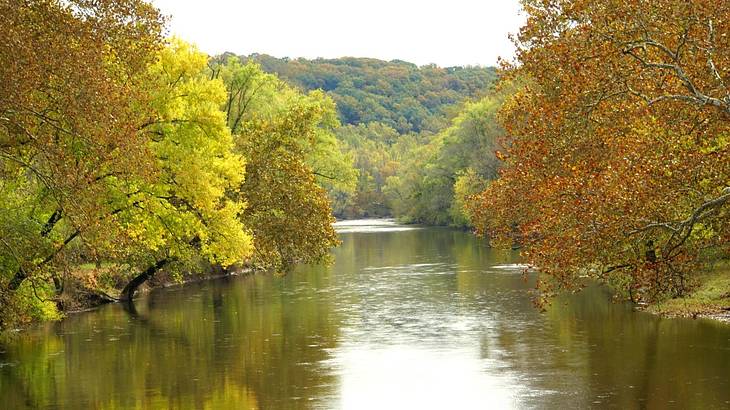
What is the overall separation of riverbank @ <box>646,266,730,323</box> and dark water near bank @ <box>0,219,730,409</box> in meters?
0.93

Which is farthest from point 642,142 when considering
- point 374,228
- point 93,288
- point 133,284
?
point 374,228

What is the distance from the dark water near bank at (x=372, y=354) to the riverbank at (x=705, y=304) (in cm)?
93

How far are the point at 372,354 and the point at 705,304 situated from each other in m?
13.5

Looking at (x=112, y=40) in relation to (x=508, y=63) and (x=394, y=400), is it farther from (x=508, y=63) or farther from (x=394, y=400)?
(x=508, y=63)

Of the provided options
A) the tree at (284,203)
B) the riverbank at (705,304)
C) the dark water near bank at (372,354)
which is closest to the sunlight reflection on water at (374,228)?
the dark water near bank at (372,354)

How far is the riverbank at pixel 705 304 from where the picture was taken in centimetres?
3381

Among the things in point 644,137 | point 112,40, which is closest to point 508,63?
point 644,137

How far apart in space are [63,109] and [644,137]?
39.3 ft

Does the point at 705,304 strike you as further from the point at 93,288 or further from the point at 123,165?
the point at 93,288

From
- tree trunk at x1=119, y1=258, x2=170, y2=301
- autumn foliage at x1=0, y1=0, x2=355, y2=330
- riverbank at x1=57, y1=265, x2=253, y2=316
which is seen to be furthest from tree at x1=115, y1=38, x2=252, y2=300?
tree trunk at x1=119, y1=258, x2=170, y2=301

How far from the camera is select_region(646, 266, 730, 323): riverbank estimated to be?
111 feet

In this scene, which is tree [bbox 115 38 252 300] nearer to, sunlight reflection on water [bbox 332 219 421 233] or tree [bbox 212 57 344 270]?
tree [bbox 212 57 344 270]

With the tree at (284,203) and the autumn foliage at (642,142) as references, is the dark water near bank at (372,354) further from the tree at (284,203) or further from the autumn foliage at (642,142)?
the autumn foliage at (642,142)

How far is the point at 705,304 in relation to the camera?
3497cm
